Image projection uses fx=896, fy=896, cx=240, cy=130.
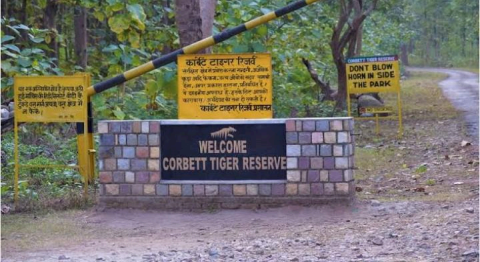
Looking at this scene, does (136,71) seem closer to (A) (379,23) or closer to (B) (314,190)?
(B) (314,190)

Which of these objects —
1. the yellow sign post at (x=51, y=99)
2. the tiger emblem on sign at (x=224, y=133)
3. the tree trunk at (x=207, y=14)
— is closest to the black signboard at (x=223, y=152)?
the tiger emblem on sign at (x=224, y=133)

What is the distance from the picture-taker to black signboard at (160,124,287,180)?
33.1ft

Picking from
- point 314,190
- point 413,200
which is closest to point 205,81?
point 314,190

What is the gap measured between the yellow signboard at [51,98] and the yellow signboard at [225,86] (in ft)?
3.89

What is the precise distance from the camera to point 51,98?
34.3ft

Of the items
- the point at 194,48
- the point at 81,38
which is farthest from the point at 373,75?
the point at 194,48

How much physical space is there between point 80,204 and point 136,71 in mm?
1747

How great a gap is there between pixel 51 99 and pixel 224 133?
2083 millimetres

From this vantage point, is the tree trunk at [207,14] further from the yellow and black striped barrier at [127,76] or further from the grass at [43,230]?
the grass at [43,230]

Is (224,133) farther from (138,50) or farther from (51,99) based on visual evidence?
Result: (138,50)

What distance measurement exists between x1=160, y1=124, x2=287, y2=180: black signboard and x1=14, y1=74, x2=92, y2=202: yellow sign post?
1099mm

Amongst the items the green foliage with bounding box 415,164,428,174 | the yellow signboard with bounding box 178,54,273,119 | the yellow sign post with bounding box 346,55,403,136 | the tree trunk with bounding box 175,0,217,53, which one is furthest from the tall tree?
the yellow signboard with bounding box 178,54,273,119

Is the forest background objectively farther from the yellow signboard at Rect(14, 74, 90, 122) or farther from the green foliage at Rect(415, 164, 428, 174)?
the green foliage at Rect(415, 164, 428, 174)

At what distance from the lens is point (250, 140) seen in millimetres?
10117
